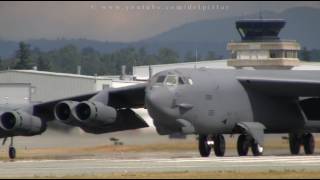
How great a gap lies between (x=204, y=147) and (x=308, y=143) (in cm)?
648

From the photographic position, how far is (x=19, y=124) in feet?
149

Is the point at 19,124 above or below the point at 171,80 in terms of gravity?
below

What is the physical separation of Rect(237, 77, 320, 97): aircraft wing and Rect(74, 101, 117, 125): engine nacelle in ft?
19.1

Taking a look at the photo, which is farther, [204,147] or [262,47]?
[262,47]

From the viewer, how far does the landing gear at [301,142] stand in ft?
153

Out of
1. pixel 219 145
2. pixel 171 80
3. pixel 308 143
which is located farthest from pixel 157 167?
pixel 308 143

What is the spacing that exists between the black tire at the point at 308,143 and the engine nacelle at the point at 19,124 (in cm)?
1196

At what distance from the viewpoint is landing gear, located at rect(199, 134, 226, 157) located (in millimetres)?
42906

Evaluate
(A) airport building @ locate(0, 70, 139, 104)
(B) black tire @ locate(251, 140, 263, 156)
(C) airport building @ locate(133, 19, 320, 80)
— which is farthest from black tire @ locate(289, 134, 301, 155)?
(C) airport building @ locate(133, 19, 320, 80)

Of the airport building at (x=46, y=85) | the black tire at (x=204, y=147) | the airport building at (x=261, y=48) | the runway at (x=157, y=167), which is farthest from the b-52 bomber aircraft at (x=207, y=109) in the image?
the airport building at (x=261, y=48)

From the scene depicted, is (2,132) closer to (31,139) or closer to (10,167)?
(31,139)

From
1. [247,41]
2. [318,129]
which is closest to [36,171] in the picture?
[318,129]

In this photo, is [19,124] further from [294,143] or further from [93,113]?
[294,143]

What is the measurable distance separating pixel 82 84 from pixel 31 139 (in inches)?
1165
